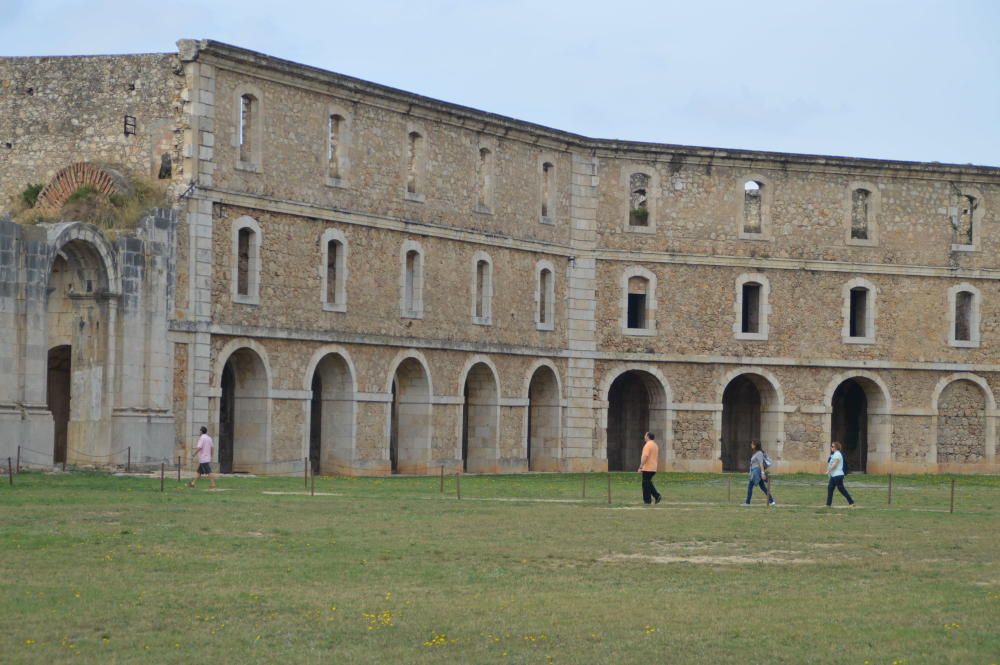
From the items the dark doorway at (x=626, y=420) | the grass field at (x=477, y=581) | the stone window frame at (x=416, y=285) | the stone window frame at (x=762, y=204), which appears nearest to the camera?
the grass field at (x=477, y=581)

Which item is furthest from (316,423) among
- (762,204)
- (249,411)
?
(762,204)

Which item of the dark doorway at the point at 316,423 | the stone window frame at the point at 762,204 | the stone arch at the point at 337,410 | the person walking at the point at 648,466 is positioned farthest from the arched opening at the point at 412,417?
the person walking at the point at 648,466

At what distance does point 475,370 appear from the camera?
2004 inches

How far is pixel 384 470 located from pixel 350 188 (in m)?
7.03

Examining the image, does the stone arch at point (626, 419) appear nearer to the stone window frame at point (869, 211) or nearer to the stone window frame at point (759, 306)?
the stone window frame at point (759, 306)

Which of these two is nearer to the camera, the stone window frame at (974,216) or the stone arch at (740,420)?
the stone arch at (740,420)

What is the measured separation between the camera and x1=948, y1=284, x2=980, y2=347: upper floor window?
57031 mm

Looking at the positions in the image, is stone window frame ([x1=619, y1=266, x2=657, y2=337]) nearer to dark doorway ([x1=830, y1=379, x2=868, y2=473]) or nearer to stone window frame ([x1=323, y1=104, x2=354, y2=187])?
dark doorway ([x1=830, y1=379, x2=868, y2=473])

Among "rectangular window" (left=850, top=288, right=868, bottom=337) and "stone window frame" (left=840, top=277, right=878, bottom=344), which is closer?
"stone window frame" (left=840, top=277, right=878, bottom=344)

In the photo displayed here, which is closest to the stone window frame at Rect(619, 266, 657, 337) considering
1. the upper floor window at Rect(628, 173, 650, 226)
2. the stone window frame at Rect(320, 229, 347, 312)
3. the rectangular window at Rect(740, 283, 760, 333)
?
the upper floor window at Rect(628, 173, 650, 226)

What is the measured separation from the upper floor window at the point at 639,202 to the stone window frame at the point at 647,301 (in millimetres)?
1450

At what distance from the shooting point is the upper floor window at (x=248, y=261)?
42.9 metres

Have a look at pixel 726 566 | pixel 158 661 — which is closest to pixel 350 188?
pixel 726 566

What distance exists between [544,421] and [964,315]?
45.5 ft
